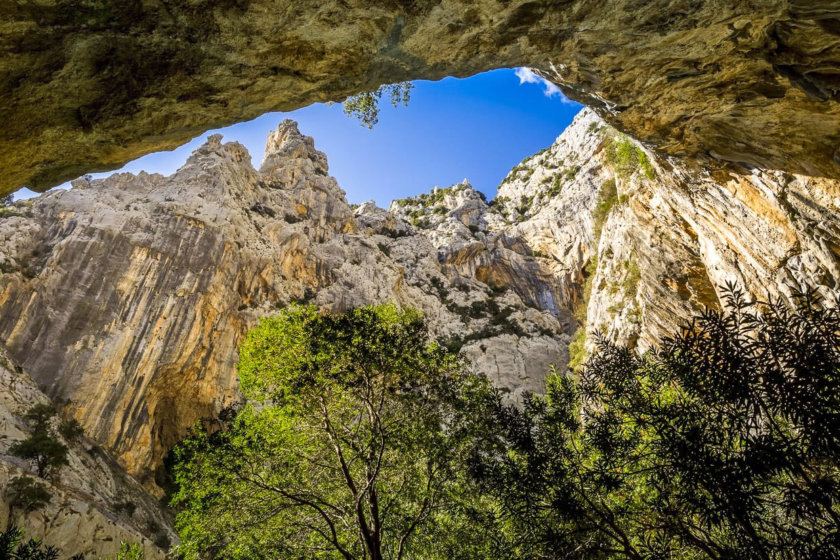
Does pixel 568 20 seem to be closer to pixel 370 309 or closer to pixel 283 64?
pixel 283 64

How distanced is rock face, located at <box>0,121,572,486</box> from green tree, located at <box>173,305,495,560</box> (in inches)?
983

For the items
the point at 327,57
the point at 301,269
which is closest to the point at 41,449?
the point at 327,57

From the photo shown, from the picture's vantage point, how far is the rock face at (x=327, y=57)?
691cm

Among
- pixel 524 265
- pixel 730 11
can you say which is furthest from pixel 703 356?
→ pixel 524 265

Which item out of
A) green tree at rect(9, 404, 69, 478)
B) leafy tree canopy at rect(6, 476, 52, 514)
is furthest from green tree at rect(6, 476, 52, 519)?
green tree at rect(9, 404, 69, 478)

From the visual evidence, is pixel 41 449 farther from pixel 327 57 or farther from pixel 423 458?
pixel 327 57

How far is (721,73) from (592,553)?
39.9 ft

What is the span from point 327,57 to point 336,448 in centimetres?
1035

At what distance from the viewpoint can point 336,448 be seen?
12383mm

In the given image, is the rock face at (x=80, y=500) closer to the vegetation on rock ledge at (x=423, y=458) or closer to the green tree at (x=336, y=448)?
the green tree at (x=336, y=448)

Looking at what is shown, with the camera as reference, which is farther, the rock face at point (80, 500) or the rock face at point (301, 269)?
the rock face at point (301, 269)

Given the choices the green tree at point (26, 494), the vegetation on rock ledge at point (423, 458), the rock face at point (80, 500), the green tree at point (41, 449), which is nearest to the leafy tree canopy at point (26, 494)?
the green tree at point (26, 494)

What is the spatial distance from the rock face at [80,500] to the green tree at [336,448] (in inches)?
458

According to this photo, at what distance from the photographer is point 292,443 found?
13.6 meters
